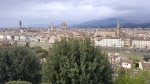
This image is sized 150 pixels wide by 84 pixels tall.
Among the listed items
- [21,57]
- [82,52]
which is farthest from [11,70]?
[82,52]

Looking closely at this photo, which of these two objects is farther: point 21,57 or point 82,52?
point 21,57

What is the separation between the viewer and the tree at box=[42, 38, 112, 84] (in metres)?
8.66

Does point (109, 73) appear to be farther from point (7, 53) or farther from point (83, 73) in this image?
point (7, 53)

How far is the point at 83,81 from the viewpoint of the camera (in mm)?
8617

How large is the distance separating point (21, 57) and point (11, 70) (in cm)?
75

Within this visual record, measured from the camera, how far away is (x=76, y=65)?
8.62 m

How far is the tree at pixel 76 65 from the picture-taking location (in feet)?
28.4

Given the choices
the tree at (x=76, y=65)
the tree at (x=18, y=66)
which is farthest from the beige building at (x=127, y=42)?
the tree at (x=76, y=65)

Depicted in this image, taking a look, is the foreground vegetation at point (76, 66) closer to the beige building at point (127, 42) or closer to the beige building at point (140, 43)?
the beige building at point (140, 43)

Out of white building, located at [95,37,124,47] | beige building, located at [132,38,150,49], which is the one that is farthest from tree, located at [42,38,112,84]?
beige building, located at [132,38,150,49]

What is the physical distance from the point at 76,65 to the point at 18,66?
341 centimetres

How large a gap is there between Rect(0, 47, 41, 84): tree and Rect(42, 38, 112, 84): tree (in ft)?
6.81

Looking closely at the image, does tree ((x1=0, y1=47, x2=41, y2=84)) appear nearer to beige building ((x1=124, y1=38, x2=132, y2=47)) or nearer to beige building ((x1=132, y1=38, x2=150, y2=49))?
beige building ((x1=132, y1=38, x2=150, y2=49))

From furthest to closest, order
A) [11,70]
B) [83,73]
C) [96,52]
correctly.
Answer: [11,70], [96,52], [83,73]
